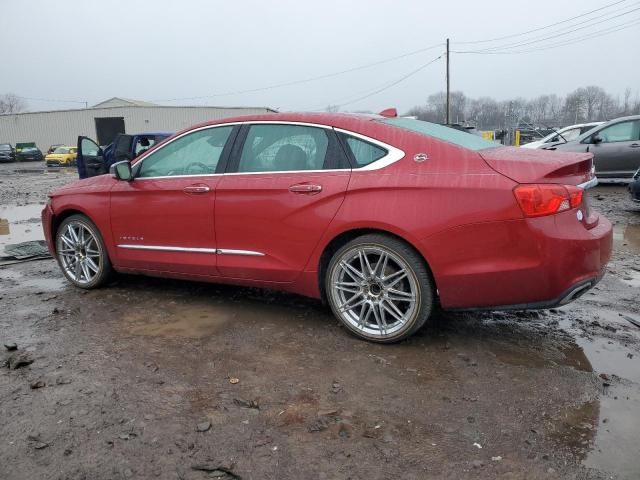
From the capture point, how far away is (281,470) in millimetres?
2291

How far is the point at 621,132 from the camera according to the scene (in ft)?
37.4

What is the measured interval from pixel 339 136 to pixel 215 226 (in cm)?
118

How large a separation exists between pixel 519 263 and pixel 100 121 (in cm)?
5531

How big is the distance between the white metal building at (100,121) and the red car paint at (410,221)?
4742cm

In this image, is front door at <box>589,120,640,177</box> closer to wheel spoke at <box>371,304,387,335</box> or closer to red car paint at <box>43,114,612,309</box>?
red car paint at <box>43,114,612,309</box>

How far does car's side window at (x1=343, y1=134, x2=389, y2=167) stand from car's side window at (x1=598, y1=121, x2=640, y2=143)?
33.0 ft

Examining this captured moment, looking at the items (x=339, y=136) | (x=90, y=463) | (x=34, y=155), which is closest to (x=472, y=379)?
(x=339, y=136)

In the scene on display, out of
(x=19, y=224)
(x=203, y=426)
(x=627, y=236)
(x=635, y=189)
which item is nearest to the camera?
(x=203, y=426)

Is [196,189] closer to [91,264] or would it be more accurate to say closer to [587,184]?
[91,264]

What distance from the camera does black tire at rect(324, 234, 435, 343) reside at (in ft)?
11.1

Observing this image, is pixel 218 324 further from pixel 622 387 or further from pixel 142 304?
pixel 622 387

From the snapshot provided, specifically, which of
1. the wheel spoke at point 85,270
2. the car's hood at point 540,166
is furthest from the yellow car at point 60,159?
the car's hood at point 540,166

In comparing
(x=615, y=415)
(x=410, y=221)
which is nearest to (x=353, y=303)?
(x=410, y=221)

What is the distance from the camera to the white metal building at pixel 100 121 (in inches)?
2020
